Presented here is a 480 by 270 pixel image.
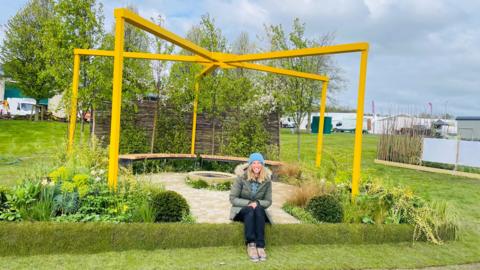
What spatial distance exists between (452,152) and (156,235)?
40.4ft

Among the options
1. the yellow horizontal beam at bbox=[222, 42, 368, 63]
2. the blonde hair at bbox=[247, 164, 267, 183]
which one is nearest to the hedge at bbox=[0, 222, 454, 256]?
the blonde hair at bbox=[247, 164, 267, 183]

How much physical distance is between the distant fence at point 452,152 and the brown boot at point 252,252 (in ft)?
37.1

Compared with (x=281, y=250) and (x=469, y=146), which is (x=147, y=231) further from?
(x=469, y=146)

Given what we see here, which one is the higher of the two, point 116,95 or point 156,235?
point 116,95

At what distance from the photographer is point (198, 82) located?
10969 millimetres

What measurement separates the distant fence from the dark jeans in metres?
11.1

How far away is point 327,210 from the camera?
5582 mm

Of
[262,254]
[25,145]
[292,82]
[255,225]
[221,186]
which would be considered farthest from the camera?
[25,145]

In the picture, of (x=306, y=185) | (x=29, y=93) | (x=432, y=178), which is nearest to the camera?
(x=306, y=185)

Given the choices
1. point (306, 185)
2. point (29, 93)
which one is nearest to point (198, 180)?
point (306, 185)

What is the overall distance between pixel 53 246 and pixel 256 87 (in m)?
9.37

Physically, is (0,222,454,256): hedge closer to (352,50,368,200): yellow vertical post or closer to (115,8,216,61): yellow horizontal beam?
(352,50,368,200): yellow vertical post

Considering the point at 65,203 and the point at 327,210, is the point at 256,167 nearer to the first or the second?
the point at 327,210

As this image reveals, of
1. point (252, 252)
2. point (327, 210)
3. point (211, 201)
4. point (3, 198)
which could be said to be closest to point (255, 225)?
point (252, 252)
